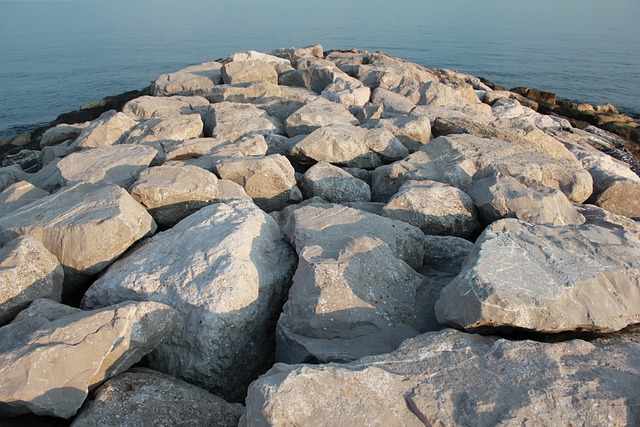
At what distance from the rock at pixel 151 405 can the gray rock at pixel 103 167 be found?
12.9ft

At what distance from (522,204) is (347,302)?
284 centimetres

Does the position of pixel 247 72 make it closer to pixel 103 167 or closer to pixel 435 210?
pixel 103 167

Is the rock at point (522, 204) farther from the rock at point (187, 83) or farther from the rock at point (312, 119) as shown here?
the rock at point (187, 83)

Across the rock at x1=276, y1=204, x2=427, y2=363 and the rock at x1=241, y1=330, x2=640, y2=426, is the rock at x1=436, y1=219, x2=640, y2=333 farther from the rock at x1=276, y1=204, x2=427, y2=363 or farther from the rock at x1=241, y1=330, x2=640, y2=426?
the rock at x1=276, y1=204, x2=427, y2=363

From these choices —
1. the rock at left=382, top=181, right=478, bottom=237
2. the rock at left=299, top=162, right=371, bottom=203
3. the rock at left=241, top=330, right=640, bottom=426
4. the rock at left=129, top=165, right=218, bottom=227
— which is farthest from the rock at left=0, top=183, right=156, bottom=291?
the rock at left=382, top=181, right=478, bottom=237

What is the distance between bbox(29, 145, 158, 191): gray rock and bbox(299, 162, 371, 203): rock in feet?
8.48

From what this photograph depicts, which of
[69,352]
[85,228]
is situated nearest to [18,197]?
[85,228]

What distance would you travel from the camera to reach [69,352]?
366 centimetres

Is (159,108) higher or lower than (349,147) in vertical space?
lower

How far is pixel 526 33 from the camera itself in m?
48.0

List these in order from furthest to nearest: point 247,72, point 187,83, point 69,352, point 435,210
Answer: point 187,83
point 247,72
point 435,210
point 69,352

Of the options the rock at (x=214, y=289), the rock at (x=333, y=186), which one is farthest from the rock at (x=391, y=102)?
the rock at (x=214, y=289)

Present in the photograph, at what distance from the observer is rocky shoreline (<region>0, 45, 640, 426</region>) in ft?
10.8

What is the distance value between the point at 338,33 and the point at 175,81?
122 ft
